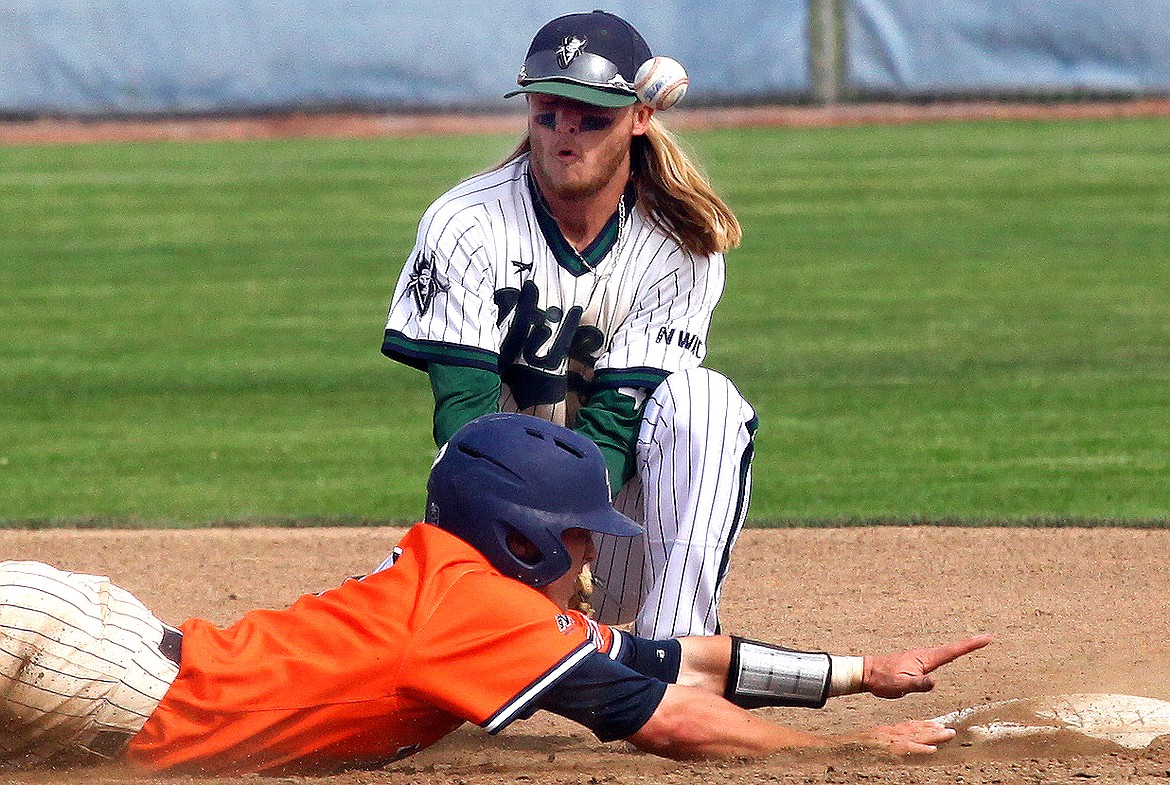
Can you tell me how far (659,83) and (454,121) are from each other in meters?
19.3

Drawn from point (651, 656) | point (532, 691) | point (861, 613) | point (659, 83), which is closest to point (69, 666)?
point (532, 691)

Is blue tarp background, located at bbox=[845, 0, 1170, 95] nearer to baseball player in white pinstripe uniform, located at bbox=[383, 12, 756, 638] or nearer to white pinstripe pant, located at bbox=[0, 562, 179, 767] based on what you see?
baseball player in white pinstripe uniform, located at bbox=[383, 12, 756, 638]

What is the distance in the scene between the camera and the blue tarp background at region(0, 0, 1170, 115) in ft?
69.4

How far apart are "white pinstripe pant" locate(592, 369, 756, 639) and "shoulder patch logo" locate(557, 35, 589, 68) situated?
785 millimetres

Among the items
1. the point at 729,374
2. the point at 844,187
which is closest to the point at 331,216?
the point at 844,187

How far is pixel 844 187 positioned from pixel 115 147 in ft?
31.1

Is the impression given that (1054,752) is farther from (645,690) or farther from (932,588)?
Answer: (932,588)

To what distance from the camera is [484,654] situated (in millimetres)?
3342

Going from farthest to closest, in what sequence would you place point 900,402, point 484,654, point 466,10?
point 466,10, point 900,402, point 484,654

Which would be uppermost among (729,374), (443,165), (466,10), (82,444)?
(466,10)

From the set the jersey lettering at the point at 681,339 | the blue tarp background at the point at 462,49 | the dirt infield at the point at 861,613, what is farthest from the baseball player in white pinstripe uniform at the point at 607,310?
the blue tarp background at the point at 462,49

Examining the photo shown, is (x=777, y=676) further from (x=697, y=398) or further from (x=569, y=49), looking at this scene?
(x=569, y=49)

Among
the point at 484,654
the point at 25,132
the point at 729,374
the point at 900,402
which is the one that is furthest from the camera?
the point at 25,132

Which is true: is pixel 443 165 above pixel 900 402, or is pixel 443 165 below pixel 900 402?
above
